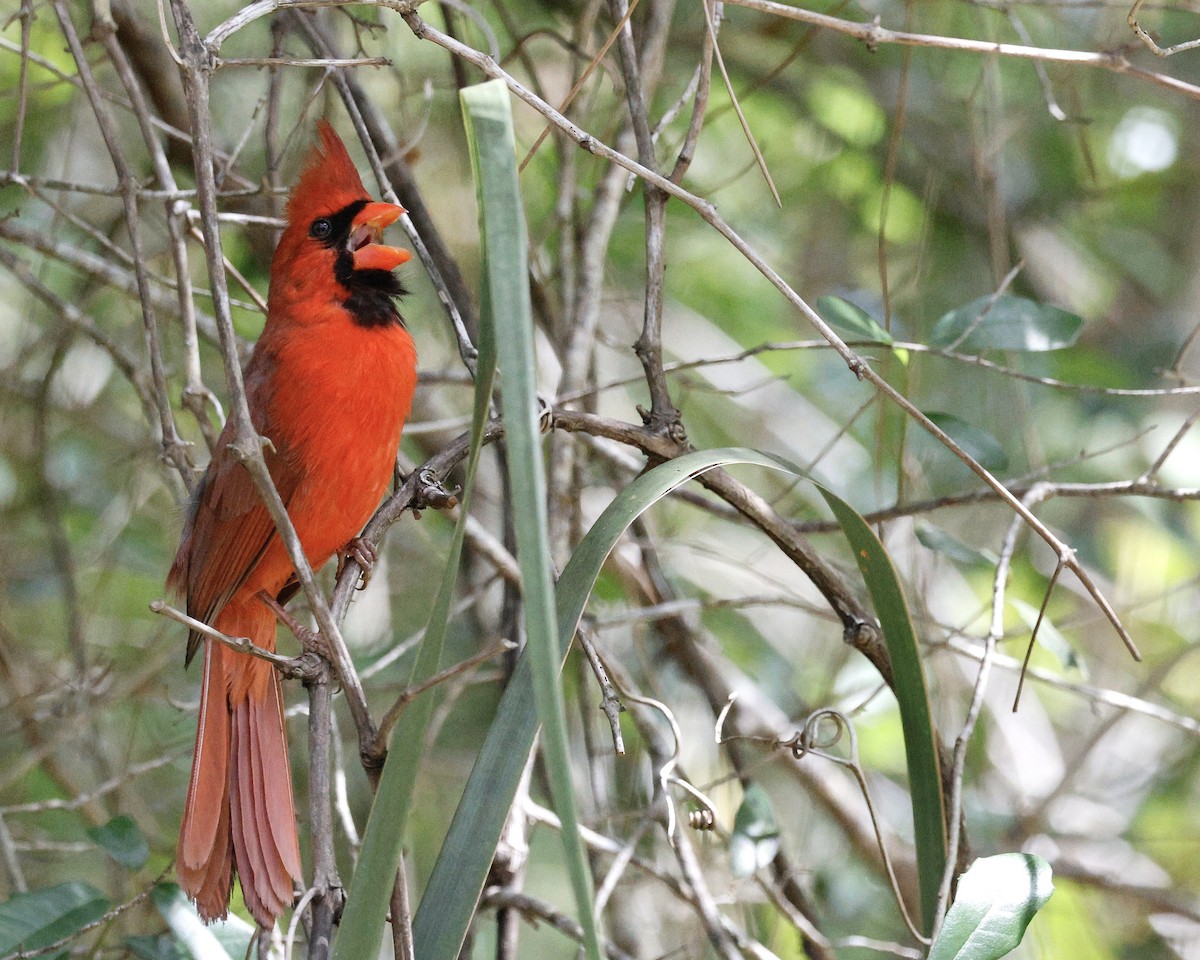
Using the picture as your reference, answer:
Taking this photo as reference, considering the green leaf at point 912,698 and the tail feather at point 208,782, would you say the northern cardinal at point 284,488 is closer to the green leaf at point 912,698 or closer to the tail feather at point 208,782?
the tail feather at point 208,782

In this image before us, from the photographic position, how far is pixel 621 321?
10.1 feet

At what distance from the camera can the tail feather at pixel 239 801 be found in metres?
1.51

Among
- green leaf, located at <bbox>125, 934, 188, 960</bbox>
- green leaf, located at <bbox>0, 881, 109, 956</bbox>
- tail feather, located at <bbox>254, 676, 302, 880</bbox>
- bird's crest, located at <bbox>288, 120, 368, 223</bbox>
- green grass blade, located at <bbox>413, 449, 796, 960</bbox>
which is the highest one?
bird's crest, located at <bbox>288, 120, 368, 223</bbox>

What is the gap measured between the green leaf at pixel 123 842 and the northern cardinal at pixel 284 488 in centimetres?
16

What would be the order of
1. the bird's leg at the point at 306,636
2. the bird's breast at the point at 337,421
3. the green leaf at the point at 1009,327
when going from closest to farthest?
the bird's leg at the point at 306,636 < the bird's breast at the point at 337,421 < the green leaf at the point at 1009,327

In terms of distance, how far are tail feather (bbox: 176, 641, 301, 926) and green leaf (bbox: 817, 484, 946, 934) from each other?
2.34 ft

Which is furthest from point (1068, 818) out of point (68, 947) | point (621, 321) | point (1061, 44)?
point (68, 947)

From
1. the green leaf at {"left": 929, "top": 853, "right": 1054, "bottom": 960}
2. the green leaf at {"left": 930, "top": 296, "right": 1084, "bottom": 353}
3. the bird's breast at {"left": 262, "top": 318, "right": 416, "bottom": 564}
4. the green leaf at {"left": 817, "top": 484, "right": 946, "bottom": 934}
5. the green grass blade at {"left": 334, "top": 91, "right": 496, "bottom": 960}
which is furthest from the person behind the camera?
the green leaf at {"left": 930, "top": 296, "right": 1084, "bottom": 353}

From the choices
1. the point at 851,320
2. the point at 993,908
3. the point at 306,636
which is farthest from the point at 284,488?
the point at 993,908

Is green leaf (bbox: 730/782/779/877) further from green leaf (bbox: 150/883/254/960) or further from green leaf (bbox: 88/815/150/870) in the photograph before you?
green leaf (bbox: 88/815/150/870)

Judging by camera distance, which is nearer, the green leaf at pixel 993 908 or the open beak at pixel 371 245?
the green leaf at pixel 993 908

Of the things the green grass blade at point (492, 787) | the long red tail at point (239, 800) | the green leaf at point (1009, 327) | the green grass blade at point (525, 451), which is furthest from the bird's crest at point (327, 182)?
the green grass blade at point (525, 451)

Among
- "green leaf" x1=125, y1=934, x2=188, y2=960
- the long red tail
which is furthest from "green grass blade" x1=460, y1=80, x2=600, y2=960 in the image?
"green leaf" x1=125, y1=934, x2=188, y2=960

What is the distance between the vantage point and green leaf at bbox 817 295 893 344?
175 cm
